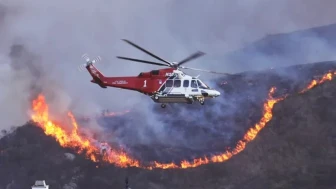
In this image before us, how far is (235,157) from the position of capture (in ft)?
573

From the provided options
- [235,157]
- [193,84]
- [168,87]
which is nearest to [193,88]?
[193,84]

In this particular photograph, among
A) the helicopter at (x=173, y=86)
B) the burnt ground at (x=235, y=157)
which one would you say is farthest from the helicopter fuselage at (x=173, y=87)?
the burnt ground at (x=235, y=157)

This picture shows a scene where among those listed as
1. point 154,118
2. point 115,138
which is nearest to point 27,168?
point 115,138

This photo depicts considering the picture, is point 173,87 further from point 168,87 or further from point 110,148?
point 110,148

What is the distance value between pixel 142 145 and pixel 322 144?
44.5m

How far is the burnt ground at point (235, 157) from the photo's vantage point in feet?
544

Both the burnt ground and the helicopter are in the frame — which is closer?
the helicopter

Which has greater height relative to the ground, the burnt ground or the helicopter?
the burnt ground

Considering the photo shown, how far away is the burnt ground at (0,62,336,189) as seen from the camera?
166 metres

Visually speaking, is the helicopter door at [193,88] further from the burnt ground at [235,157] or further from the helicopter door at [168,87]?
the burnt ground at [235,157]

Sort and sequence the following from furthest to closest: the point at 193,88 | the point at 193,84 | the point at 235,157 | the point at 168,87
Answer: the point at 235,157, the point at 168,87, the point at 193,84, the point at 193,88

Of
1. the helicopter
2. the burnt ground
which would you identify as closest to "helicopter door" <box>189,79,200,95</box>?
the helicopter

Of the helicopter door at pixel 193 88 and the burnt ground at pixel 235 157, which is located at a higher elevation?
the burnt ground at pixel 235 157

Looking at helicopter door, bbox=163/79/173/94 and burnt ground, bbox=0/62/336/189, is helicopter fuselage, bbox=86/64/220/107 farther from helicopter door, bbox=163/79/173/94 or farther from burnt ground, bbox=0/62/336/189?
burnt ground, bbox=0/62/336/189
